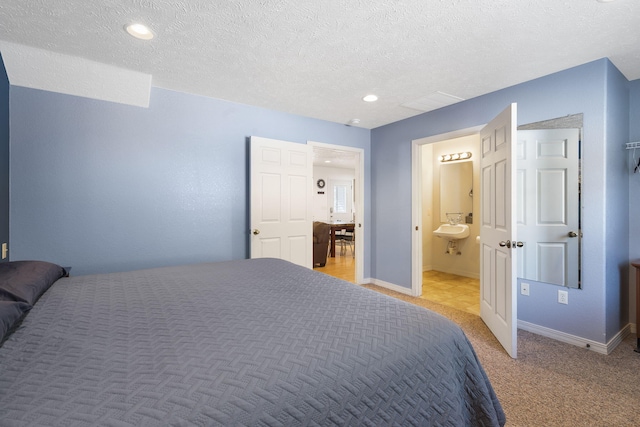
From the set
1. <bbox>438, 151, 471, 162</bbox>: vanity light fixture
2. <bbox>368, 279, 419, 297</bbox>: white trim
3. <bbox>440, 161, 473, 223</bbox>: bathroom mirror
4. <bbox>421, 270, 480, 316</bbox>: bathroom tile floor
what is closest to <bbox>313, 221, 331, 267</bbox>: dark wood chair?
<bbox>368, 279, 419, 297</bbox>: white trim

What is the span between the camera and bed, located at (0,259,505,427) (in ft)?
2.31

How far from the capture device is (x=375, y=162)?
446cm

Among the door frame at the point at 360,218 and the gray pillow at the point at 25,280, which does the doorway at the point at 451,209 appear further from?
the gray pillow at the point at 25,280

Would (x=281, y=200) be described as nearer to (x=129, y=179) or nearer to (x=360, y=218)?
(x=360, y=218)

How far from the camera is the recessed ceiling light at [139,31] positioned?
1938 mm

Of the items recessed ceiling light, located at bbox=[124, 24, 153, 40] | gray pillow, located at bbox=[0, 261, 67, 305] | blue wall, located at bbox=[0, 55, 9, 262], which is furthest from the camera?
blue wall, located at bbox=[0, 55, 9, 262]

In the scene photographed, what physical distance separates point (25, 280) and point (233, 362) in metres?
1.30

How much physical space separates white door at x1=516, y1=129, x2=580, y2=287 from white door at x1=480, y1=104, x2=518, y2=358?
30 cm

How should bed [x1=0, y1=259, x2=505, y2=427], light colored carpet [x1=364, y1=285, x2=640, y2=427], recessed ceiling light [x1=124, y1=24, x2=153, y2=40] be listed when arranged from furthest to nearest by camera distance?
recessed ceiling light [x1=124, y1=24, x2=153, y2=40]
light colored carpet [x1=364, y1=285, x2=640, y2=427]
bed [x1=0, y1=259, x2=505, y2=427]

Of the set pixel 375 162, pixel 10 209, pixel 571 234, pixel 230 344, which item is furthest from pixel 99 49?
pixel 571 234

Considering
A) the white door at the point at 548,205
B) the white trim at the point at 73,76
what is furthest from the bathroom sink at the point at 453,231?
the white trim at the point at 73,76

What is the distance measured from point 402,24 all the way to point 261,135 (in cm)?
204

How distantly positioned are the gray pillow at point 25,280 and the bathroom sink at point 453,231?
4.64m

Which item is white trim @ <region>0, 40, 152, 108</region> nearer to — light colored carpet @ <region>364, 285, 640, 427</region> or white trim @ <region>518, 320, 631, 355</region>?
light colored carpet @ <region>364, 285, 640, 427</region>
